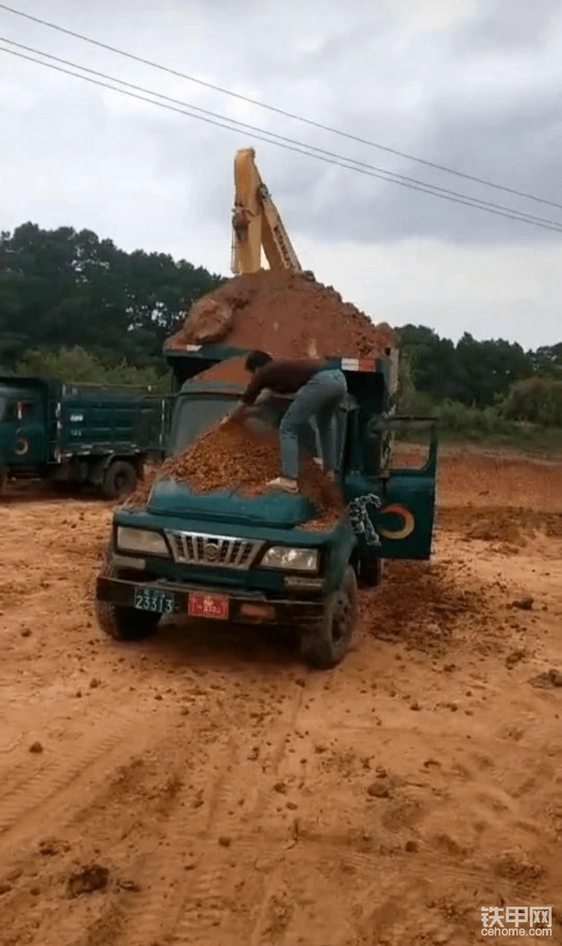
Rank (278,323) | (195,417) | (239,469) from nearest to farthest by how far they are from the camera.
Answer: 1. (239,469)
2. (195,417)
3. (278,323)

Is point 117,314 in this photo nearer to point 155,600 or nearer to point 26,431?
point 26,431

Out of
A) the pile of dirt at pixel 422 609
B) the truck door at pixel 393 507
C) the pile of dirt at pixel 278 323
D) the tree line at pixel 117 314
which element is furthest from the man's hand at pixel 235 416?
the tree line at pixel 117 314

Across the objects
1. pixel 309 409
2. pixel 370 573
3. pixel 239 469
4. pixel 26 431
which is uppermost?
pixel 309 409

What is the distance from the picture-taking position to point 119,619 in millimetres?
7703

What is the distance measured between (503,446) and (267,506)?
27.1 m

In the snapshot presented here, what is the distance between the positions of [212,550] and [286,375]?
62.5 inches

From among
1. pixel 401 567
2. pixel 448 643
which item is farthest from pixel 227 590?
pixel 401 567

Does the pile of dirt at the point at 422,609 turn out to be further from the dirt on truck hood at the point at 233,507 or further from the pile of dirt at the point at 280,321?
the pile of dirt at the point at 280,321

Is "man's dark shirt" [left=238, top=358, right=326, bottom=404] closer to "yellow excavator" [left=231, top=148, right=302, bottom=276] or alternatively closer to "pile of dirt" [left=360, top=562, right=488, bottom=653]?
"pile of dirt" [left=360, top=562, right=488, bottom=653]

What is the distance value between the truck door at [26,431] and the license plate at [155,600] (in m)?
10.5

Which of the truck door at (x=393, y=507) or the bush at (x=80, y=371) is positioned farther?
the bush at (x=80, y=371)

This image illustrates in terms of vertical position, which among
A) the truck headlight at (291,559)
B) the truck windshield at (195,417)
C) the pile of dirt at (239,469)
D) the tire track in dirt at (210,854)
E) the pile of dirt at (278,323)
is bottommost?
the tire track in dirt at (210,854)

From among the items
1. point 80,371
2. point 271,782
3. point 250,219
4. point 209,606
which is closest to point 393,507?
point 209,606

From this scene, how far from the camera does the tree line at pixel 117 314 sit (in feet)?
187
